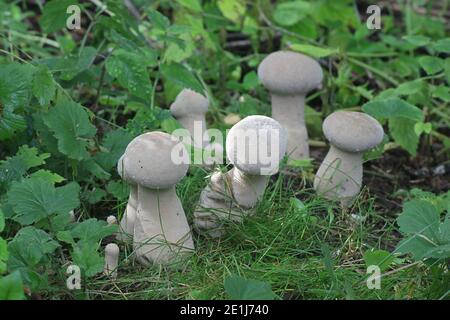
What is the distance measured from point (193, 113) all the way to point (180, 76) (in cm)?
13

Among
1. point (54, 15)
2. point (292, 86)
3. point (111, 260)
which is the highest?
point (54, 15)

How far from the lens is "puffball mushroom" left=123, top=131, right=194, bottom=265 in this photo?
5.79ft

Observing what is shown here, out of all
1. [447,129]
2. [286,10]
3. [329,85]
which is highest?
[286,10]

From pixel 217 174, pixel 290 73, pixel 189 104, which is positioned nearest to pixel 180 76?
pixel 189 104

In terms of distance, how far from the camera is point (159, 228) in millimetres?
1878

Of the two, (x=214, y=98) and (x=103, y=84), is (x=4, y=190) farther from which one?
(x=214, y=98)

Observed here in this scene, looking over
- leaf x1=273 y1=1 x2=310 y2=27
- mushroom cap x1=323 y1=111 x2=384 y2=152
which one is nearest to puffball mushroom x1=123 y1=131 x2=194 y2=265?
mushroom cap x1=323 y1=111 x2=384 y2=152

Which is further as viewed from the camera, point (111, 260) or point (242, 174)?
point (242, 174)

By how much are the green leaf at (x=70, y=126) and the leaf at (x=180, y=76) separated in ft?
1.29

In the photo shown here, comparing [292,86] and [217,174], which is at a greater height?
[292,86]

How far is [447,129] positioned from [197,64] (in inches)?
39.6

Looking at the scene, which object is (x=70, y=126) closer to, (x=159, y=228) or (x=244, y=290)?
(x=159, y=228)

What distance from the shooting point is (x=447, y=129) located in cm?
292

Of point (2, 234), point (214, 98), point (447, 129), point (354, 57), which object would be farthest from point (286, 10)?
point (2, 234)
